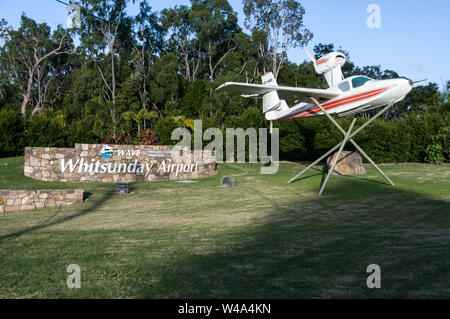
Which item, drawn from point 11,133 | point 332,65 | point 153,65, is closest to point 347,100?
point 332,65

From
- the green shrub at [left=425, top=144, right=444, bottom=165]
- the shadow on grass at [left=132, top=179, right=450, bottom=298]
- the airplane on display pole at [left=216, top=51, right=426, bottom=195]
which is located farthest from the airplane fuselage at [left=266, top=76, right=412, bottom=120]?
the green shrub at [left=425, top=144, right=444, bottom=165]

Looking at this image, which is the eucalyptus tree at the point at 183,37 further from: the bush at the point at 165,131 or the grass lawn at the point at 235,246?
Result: the grass lawn at the point at 235,246

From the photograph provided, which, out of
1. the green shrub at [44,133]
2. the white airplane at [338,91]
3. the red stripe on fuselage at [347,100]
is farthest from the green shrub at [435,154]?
the green shrub at [44,133]

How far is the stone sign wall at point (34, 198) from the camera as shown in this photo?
12.7 m

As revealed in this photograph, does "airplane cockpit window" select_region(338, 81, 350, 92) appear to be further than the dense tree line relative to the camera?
No

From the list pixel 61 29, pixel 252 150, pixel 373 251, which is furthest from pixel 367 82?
pixel 61 29

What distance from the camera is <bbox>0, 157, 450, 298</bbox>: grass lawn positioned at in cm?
456

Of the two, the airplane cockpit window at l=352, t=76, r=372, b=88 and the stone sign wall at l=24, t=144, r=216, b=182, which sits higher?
the airplane cockpit window at l=352, t=76, r=372, b=88

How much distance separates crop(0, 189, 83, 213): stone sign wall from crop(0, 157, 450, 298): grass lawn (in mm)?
595

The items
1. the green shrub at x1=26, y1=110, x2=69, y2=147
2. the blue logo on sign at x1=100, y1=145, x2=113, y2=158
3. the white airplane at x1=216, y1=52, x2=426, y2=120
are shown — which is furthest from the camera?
the green shrub at x1=26, y1=110, x2=69, y2=147

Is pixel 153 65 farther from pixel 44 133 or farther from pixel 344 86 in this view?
pixel 344 86

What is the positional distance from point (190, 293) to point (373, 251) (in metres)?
3.04

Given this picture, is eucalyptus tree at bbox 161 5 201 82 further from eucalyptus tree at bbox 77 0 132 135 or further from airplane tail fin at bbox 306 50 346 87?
Result: airplane tail fin at bbox 306 50 346 87

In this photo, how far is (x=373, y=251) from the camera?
5.97 metres
